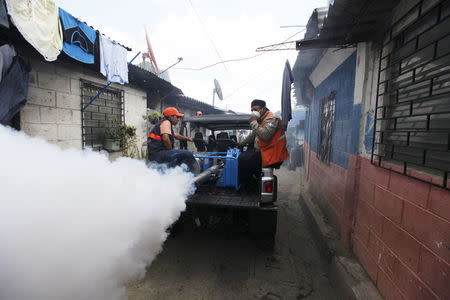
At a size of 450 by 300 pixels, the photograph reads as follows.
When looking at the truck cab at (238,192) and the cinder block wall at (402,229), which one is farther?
the truck cab at (238,192)

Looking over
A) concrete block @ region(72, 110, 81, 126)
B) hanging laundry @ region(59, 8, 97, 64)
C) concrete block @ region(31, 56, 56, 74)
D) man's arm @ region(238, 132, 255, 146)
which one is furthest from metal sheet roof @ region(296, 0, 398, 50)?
concrete block @ region(72, 110, 81, 126)

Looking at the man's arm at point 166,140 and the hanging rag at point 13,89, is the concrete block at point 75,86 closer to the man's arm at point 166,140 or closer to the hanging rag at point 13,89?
the hanging rag at point 13,89

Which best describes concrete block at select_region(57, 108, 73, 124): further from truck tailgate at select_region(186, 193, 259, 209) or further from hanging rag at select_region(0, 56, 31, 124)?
truck tailgate at select_region(186, 193, 259, 209)

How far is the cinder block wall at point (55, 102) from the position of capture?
4289 millimetres

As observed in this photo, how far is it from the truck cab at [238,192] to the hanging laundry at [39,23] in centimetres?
277

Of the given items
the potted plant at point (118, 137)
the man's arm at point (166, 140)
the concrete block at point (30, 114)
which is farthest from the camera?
the potted plant at point (118, 137)

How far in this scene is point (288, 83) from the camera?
13.0 ft

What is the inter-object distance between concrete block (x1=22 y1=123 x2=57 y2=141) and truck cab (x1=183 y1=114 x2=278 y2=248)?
126 inches

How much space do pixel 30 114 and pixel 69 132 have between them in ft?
3.15

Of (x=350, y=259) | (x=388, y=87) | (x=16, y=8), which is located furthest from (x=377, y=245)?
(x=16, y=8)

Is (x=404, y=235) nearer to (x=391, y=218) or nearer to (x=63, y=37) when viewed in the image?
(x=391, y=218)

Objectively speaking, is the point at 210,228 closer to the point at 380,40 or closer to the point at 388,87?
the point at 388,87

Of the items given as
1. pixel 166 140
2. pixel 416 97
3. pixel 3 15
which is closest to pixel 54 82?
pixel 3 15

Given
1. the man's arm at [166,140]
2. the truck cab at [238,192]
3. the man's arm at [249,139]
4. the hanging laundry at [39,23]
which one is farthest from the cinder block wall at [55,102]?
the man's arm at [249,139]
